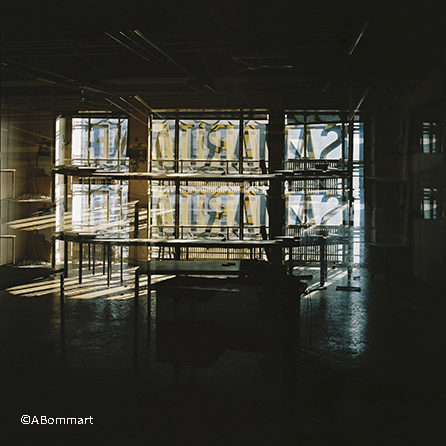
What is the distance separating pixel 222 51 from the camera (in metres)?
3.09

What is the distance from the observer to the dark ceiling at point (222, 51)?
257 centimetres

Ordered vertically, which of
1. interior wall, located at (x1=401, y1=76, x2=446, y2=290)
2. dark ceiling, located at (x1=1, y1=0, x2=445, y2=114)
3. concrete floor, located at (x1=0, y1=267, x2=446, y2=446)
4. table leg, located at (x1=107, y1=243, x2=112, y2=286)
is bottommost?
concrete floor, located at (x1=0, y1=267, x2=446, y2=446)

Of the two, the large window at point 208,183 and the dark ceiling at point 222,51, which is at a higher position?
the dark ceiling at point 222,51

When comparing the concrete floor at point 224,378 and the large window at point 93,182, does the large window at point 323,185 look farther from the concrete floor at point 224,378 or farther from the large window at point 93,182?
the large window at point 93,182

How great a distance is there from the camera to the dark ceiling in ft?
8.43

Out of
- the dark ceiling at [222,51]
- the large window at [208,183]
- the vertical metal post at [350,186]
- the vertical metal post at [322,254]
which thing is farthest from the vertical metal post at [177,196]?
the vertical metal post at [350,186]

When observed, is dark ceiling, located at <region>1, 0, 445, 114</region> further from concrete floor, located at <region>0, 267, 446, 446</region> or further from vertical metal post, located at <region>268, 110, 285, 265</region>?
concrete floor, located at <region>0, 267, 446, 446</region>

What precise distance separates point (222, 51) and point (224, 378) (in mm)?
2284

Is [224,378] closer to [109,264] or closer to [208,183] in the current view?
[208,183]

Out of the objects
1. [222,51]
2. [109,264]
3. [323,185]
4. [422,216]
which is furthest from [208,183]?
[422,216]

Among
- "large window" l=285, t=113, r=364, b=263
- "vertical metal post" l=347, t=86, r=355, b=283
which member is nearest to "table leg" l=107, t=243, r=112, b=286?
"large window" l=285, t=113, r=364, b=263

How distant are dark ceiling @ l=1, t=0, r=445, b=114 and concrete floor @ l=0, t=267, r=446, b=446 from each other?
1292 millimetres

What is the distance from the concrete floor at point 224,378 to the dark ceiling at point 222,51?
1292 mm

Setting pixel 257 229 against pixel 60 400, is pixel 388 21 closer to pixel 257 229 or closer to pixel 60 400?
pixel 257 229
